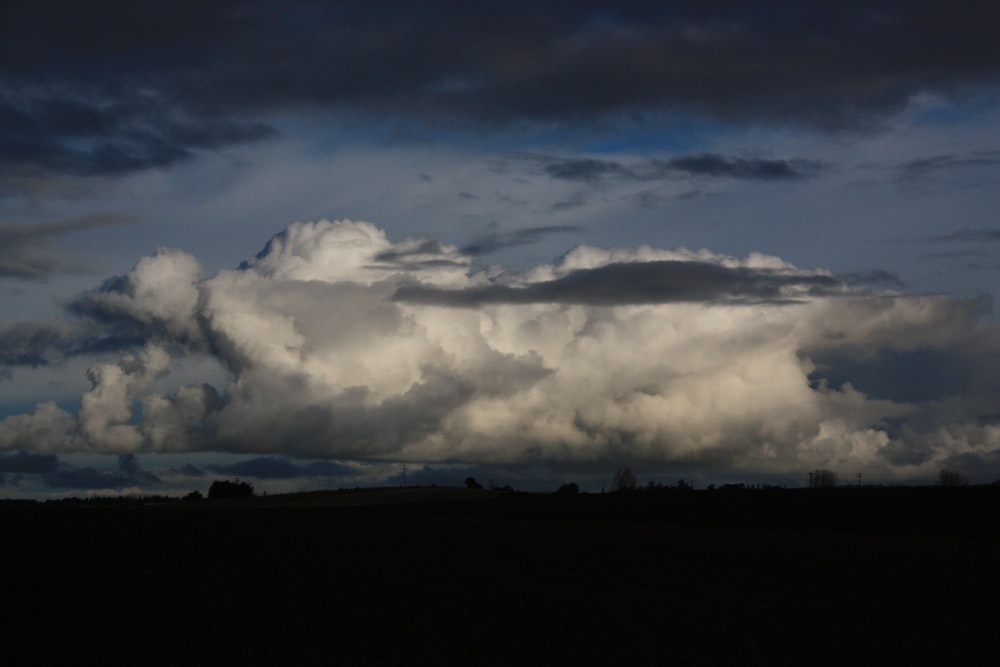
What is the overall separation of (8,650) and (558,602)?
1732 cm

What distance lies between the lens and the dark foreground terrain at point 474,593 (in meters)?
31.5

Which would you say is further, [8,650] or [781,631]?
[781,631]

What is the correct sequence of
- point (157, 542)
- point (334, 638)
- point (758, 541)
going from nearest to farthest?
1. point (334, 638)
2. point (157, 542)
3. point (758, 541)

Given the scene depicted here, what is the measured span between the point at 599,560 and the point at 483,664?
20.0 meters

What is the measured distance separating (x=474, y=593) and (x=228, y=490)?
111 metres

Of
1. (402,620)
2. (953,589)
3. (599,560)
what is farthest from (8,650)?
(953,589)

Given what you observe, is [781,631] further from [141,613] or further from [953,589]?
[141,613]

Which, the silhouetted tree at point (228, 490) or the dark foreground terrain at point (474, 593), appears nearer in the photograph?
the dark foreground terrain at point (474, 593)

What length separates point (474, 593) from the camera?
132ft

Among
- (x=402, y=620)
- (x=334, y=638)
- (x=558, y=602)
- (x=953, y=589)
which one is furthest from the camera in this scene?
(x=953, y=589)

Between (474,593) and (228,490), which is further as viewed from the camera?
(228,490)

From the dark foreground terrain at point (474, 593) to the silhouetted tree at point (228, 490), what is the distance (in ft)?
264

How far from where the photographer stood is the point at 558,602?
38812mm

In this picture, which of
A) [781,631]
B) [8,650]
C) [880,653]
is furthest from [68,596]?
[880,653]
